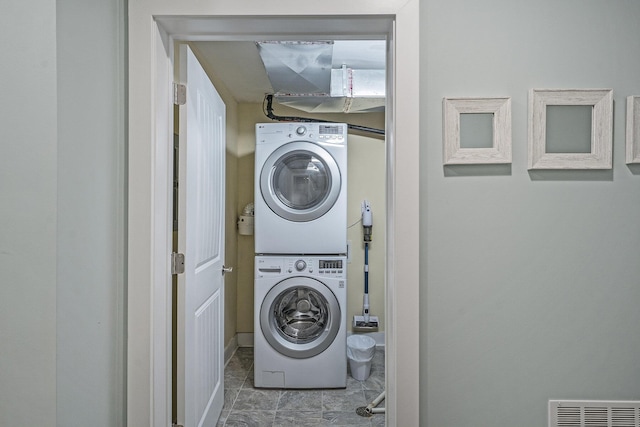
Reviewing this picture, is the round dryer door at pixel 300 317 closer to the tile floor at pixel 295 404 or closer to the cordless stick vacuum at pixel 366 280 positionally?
the tile floor at pixel 295 404

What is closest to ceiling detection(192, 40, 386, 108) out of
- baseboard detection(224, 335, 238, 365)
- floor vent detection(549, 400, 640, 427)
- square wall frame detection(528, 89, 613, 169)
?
square wall frame detection(528, 89, 613, 169)

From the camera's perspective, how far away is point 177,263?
1538mm

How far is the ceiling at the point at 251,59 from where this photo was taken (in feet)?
7.80

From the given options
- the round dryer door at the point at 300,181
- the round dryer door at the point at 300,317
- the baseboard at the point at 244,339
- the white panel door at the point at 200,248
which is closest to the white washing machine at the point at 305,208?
the round dryer door at the point at 300,181

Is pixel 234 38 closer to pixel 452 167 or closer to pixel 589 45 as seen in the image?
pixel 452 167

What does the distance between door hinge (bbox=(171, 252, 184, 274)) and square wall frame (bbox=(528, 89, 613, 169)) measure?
134 cm

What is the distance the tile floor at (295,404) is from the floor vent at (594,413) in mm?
1349

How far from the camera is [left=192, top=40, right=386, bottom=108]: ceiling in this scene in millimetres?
2379

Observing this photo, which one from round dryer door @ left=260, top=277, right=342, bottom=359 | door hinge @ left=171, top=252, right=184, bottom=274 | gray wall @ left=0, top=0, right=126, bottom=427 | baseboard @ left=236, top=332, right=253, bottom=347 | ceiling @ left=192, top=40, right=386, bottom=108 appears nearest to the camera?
gray wall @ left=0, top=0, right=126, bottom=427

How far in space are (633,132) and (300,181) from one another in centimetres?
206

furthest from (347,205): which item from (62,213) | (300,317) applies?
(62,213)

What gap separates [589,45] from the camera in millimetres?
1288

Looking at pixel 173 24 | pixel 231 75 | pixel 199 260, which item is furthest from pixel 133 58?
pixel 231 75

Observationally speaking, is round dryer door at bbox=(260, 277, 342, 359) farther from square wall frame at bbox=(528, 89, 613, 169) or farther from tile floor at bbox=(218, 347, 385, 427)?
square wall frame at bbox=(528, 89, 613, 169)
